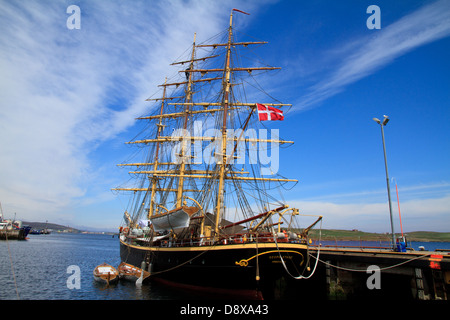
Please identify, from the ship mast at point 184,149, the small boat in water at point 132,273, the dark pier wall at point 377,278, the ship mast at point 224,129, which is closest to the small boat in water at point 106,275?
the small boat in water at point 132,273

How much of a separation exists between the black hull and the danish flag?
11.5 m

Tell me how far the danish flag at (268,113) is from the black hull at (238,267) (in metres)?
11.5

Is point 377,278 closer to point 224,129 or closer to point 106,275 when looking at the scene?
point 224,129

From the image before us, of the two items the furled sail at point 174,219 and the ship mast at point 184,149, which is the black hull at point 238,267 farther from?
the ship mast at point 184,149

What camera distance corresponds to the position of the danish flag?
80.1 ft

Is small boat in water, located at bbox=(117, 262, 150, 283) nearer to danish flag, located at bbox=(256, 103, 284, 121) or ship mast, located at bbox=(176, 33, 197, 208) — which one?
ship mast, located at bbox=(176, 33, 197, 208)

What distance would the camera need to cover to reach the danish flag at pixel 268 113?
24406 millimetres

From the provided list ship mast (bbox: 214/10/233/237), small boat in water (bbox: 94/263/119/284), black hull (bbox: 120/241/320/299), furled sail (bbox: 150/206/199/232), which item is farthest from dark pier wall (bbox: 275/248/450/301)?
small boat in water (bbox: 94/263/119/284)

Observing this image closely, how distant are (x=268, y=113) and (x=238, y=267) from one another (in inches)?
543

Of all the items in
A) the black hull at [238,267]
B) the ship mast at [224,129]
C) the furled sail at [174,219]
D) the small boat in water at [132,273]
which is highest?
the ship mast at [224,129]

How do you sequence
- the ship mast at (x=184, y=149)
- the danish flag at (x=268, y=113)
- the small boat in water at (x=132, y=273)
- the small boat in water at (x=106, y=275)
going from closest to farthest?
the danish flag at (x=268, y=113) → the small boat in water at (x=106, y=275) → the small boat in water at (x=132, y=273) → the ship mast at (x=184, y=149)

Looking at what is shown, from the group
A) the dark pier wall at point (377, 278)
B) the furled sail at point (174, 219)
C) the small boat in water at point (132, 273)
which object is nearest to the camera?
the dark pier wall at point (377, 278)

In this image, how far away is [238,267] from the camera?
18.2 meters
